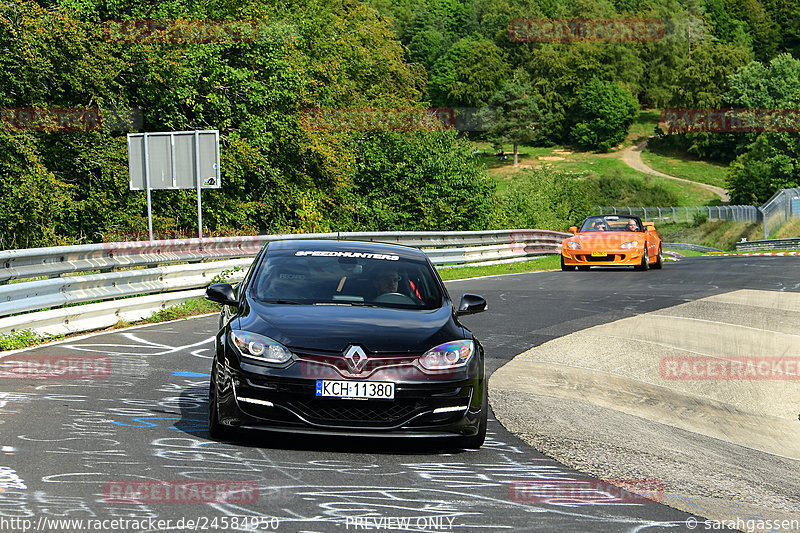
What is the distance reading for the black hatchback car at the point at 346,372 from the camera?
6398 millimetres

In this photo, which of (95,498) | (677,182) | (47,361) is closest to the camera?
(95,498)

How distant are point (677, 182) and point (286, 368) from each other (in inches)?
4918

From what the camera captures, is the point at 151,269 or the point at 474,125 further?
the point at 474,125

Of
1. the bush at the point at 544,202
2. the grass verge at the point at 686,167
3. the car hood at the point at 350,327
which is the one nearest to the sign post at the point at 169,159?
the car hood at the point at 350,327

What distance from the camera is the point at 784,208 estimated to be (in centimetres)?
6462

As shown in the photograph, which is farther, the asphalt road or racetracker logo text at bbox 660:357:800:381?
racetracker logo text at bbox 660:357:800:381

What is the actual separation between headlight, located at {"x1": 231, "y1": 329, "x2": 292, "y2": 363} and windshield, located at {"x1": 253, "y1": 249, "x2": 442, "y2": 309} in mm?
715

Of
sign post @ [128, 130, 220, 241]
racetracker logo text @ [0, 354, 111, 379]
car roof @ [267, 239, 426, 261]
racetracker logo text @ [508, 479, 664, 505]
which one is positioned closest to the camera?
racetracker logo text @ [508, 479, 664, 505]

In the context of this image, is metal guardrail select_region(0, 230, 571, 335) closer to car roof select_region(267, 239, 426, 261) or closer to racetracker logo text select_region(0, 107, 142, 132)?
car roof select_region(267, 239, 426, 261)

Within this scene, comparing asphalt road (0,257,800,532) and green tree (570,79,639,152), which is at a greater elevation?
green tree (570,79,639,152)

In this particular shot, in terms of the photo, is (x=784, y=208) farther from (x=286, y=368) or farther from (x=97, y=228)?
(x=286, y=368)

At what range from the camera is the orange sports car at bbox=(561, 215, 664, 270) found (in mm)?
25438

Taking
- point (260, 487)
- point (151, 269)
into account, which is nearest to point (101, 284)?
point (151, 269)

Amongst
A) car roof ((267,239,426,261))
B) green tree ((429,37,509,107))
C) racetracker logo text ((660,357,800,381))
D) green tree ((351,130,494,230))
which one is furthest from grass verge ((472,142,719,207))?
car roof ((267,239,426,261))
